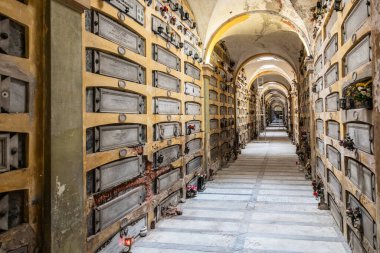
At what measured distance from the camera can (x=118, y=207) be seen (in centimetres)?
364

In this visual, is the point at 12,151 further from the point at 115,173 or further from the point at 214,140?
the point at 214,140

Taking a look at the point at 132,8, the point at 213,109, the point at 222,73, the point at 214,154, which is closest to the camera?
the point at 132,8

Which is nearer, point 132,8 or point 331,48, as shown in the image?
point 132,8

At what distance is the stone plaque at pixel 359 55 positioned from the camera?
9.12 ft

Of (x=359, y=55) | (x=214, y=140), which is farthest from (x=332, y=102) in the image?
(x=214, y=140)

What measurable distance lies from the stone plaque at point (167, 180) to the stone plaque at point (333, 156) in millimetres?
2873

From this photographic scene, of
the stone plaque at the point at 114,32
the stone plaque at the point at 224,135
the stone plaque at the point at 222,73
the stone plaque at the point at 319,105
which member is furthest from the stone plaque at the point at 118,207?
the stone plaque at the point at 222,73

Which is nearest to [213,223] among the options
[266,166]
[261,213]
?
[261,213]

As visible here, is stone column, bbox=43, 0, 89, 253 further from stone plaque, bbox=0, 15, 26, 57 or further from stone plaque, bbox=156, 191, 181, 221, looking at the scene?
stone plaque, bbox=156, 191, 181, 221

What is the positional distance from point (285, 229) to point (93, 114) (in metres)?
3.43

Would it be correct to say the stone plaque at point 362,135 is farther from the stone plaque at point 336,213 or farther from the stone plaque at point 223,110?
the stone plaque at point 223,110

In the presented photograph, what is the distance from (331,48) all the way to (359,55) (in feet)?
5.63

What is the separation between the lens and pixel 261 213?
5301 mm

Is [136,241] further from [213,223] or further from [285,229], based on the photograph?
[285,229]
